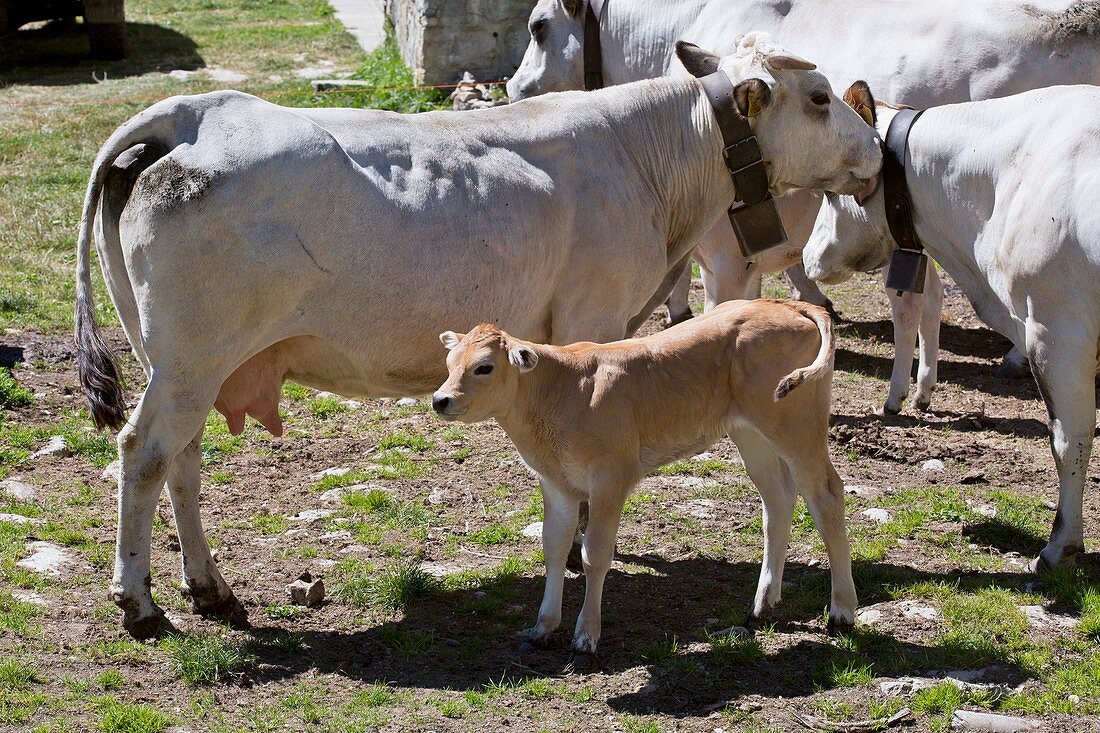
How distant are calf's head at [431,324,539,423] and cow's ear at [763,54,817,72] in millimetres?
2032

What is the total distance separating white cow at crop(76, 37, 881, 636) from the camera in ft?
16.7

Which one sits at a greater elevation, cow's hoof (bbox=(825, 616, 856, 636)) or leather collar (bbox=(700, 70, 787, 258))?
leather collar (bbox=(700, 70, 787, 258))

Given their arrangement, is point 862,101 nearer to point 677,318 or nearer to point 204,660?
point 677,318

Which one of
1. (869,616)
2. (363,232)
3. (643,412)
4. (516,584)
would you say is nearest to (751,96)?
(643,412)

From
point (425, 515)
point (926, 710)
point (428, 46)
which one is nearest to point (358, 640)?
point (425, 515)

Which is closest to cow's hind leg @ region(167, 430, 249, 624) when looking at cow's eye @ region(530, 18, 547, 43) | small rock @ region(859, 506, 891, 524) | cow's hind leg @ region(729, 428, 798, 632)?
cow's hind leg @ region(729, 428, 798, 632)

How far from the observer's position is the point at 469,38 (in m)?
15.9

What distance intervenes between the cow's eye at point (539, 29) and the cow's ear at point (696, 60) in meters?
2.88

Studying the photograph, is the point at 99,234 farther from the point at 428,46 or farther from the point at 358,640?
the point at 428,46

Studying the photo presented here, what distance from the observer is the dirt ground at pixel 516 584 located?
4.87 meters

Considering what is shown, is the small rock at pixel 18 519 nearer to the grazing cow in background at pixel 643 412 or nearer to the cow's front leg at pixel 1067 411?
the grazing cow in background at pixel 643 412

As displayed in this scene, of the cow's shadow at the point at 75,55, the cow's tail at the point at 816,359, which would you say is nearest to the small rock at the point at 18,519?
the cow's tail at the point at 816,359

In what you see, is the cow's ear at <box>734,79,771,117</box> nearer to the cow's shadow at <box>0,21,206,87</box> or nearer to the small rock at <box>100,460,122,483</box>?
the small rock at <box>100,460,122,483</box>

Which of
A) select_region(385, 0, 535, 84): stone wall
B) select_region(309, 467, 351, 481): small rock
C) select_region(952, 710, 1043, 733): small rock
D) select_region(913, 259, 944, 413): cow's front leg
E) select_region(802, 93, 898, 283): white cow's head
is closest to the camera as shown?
select_region(952, 710, 1043, 733): small rock
